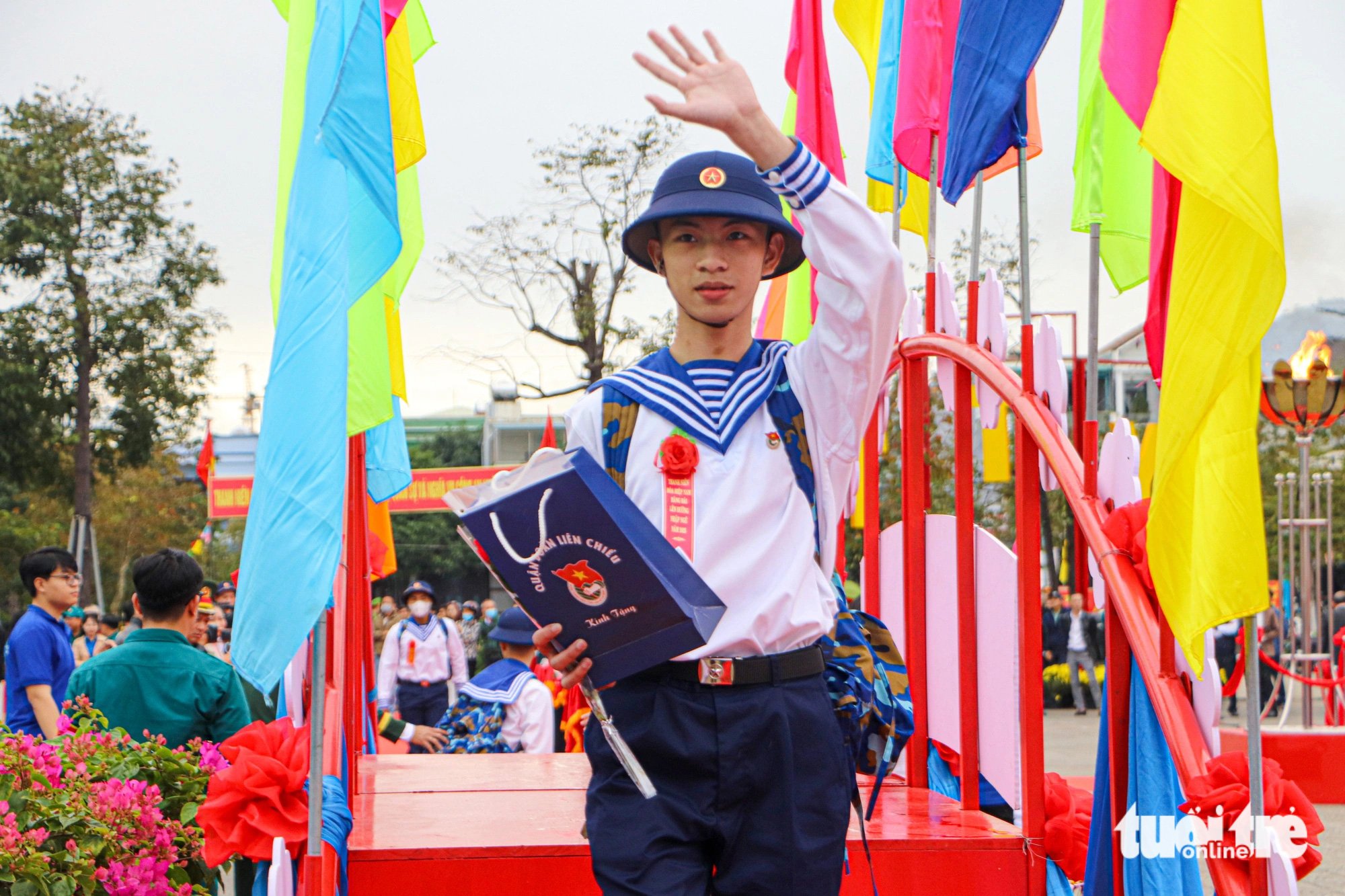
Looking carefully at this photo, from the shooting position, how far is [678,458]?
2463mm

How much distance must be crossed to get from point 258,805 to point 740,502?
1.39 meters

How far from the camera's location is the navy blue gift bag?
2.20 metres

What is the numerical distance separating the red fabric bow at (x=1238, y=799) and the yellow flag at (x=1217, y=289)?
248 millimetres

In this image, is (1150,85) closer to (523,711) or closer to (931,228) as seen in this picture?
(931,228)

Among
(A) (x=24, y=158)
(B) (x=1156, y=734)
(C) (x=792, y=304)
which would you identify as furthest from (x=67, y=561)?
(A) (x=24, y=158)

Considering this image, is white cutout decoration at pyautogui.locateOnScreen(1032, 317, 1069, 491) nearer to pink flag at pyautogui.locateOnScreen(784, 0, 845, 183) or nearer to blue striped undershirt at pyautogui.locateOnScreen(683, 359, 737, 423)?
blue striped undershirt at pyautogui.locateOnScreen(683, 359, 737, 423)

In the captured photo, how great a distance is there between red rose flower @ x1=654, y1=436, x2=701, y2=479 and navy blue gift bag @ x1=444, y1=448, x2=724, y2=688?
21 centimetres

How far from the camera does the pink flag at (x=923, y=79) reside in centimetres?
468

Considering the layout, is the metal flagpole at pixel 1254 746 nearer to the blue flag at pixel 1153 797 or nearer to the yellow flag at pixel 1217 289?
the yellow flag at pixel 1217 289

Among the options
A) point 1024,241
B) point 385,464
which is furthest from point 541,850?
point 385,464

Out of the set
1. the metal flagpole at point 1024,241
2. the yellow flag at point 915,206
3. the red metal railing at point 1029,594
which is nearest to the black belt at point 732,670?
the red metal railing at point 1029,594

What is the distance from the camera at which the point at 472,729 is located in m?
6.76

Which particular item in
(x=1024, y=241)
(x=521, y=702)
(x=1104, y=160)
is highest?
(x=1104, y=160)

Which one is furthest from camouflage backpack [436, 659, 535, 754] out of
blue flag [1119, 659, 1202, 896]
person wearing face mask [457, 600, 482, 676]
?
person wearing face mask [457, 600, 482, 676]
